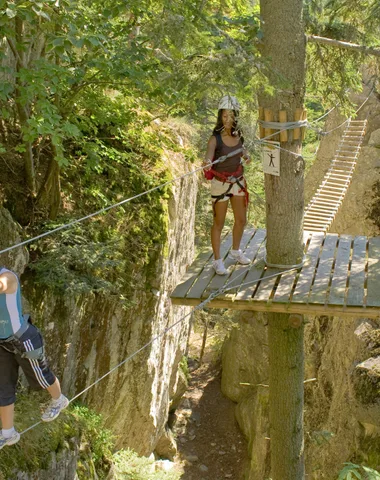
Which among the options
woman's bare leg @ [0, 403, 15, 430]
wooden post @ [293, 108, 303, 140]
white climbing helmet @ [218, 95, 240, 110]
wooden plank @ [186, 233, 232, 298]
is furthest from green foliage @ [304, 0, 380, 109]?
woman's bare leg @ [0, 403, 15, 430]

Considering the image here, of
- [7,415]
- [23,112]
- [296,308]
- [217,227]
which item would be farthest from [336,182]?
[7,415]

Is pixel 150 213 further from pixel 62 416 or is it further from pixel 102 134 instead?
pixel 62 416

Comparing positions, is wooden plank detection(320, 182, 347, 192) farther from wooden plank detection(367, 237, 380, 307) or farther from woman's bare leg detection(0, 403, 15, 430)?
woman's bare leg detection(0, 403, 15, 430)

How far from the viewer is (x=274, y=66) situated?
5078 mm

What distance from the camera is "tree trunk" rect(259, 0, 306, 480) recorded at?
5055 millimetres

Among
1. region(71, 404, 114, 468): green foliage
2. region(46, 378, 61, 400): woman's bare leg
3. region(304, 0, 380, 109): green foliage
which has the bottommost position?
region(71, 404, 114, 468): green foliage

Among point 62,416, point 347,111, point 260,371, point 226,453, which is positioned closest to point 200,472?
point 226,453

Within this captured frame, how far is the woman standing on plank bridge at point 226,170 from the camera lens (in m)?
5.23

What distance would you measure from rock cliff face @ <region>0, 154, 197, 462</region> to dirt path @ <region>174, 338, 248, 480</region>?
3.40 meters

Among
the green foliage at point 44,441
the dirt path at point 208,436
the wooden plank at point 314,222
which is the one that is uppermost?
the wooden plank at point 314,222

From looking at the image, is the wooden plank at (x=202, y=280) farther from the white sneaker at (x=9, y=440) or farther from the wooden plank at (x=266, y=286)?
the white sneaker at (x=9, y=440)

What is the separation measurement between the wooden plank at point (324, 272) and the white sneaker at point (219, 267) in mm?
943

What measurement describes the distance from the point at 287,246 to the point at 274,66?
1786 millimetres

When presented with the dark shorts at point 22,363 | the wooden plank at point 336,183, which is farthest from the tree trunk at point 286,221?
the wooden plank at point 336,183
